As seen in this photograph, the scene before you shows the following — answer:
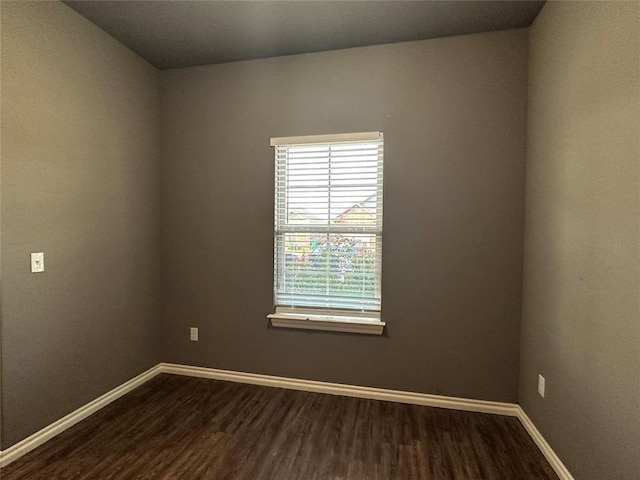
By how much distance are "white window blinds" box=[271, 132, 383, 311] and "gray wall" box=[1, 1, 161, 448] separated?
1.18 metres

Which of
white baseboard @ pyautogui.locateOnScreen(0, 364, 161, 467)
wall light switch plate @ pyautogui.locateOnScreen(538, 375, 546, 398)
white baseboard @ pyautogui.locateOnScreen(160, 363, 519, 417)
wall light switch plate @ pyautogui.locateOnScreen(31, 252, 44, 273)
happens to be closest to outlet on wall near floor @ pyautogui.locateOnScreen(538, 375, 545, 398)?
wall light switch plate @ pyautogui.locateOnScreen(538, 375, 546, 398)

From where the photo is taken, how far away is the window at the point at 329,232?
8.41 ft

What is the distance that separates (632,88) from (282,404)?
8.81 ft

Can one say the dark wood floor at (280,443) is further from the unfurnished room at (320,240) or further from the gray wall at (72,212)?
the gray wall at (72,212)

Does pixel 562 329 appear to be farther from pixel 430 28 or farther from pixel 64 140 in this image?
pixel 64 140

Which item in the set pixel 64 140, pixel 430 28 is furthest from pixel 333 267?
pixel 64 140

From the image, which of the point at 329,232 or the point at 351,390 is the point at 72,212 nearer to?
the point at 329,232

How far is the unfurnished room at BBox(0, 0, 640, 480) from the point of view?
170 centimetres

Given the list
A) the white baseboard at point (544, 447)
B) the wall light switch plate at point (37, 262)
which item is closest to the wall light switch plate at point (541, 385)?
the white baseboard at point (544, 447)

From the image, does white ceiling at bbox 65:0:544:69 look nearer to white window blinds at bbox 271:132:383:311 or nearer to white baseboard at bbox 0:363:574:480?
white window blinds at bbox 271:132:383:311

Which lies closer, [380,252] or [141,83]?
[380,252]

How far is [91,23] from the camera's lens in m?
2.29

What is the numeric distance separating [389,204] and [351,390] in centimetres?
150

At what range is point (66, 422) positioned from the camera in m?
2.16
